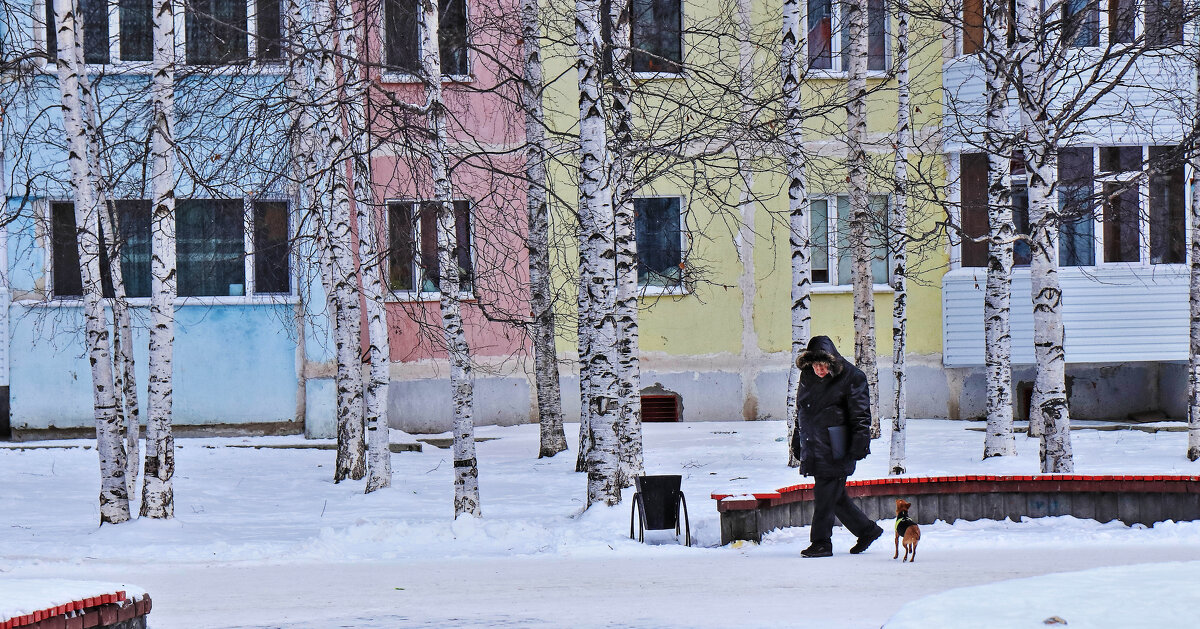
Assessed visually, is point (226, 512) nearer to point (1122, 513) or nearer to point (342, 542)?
point (342, 542)

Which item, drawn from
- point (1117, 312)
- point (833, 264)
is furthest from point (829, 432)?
point (1117, 312)

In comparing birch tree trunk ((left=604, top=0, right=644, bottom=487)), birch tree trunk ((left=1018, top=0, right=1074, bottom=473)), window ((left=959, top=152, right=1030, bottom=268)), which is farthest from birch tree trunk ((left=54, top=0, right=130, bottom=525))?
window ((left=959, top=152, right=1030, bottom=268))

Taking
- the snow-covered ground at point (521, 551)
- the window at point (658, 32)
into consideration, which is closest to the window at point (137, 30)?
the window at point (658, 32)

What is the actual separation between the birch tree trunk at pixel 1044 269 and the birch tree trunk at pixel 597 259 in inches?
170

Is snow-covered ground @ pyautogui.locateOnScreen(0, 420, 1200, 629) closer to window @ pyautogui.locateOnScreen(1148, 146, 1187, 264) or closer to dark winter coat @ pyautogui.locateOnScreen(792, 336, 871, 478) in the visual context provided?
dark winter coat @ pyautogui.locateOnScreen(792, 336, 871, 478)

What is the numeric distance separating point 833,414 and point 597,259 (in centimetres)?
323

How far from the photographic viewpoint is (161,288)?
11.9 meters

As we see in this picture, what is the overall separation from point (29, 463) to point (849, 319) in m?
12.5

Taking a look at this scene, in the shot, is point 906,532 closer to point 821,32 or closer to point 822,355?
point 822,355

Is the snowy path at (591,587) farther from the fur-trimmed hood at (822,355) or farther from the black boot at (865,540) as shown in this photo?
the fur-trimmed hood at (822,355)

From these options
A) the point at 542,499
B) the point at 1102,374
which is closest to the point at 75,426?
the point at 542,499

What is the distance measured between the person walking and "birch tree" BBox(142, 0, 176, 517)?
586 cm

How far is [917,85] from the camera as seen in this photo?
20.4 m

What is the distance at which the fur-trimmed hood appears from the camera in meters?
9.27
